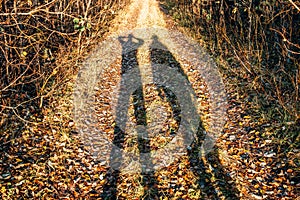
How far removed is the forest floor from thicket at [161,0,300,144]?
405mm

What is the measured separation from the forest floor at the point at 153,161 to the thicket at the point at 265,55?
1.33 ft

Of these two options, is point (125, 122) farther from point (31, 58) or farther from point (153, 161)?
point (31, 58)

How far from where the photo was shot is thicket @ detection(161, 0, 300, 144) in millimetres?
5930

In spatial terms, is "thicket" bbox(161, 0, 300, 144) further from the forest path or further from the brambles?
the forest path

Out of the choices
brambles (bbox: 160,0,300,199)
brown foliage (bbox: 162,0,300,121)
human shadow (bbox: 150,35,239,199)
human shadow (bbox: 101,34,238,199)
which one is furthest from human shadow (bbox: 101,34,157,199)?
brown foliage (bbox: 162,0,300,121)

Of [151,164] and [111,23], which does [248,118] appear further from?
[111,23]

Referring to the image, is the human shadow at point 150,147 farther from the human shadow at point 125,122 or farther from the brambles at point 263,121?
the brambles at point 263,121

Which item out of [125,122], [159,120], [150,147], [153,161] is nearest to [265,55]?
[159,120]

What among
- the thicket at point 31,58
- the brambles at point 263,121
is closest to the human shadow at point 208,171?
the brambles at point 263,121

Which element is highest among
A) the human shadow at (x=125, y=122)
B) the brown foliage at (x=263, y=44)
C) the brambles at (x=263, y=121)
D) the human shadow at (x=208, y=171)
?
the brown foliage at (x=263, y=44)

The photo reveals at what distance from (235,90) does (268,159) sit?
8.07ft

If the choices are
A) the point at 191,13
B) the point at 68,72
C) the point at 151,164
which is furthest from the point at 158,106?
the point at 191,13

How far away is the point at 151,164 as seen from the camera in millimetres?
5316

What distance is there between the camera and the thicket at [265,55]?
593cm
